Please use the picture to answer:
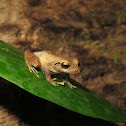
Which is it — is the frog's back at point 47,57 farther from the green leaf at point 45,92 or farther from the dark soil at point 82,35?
the green leaf at point 45,92

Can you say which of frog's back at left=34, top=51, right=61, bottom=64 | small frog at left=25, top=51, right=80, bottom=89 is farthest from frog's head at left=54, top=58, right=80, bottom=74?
frog's back at left=34, top=51, right=61, bottom=64

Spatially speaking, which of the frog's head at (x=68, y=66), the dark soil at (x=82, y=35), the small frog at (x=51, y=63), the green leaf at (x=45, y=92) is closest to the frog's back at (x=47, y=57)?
the small frog at (x=51, y=63)

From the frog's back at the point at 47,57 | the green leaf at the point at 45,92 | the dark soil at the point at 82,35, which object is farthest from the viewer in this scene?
the dark soil at the point at 82,35

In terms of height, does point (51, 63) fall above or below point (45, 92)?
below

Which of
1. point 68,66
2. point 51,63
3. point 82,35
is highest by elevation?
point 82,35

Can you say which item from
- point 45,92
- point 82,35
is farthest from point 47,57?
point 82,35

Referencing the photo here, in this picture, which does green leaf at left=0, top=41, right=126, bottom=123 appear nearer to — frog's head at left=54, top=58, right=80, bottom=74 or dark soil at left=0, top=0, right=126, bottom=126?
frog's head at left=54, top=58, right=80, bottom=74

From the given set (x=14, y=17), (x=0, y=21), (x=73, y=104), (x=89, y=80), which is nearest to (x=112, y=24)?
(x=89, y=80)

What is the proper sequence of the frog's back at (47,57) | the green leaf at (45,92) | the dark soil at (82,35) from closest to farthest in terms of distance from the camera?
the green leaf at (45,92) < the frog's back at (47,57) < the dark soil at (82,35)

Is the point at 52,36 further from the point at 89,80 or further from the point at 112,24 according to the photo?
the point at 112,24

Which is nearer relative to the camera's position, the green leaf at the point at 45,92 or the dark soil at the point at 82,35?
the green leaf at the point at 45,92

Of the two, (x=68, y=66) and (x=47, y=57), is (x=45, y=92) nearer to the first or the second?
(x=68, y=66)
